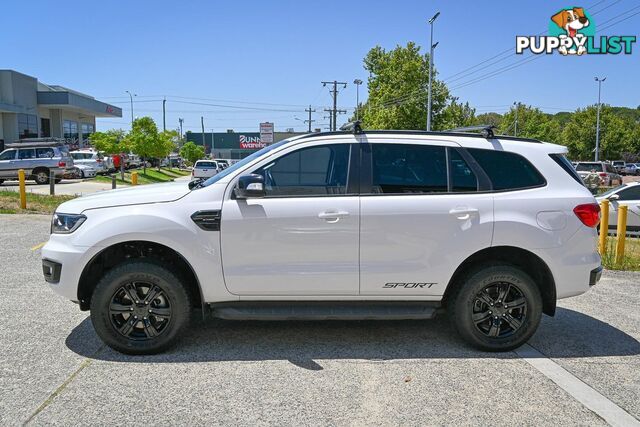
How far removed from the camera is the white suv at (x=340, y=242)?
4.13 m

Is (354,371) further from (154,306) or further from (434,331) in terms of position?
(154,306)

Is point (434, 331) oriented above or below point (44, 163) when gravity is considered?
below

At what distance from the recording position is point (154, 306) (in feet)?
13.8

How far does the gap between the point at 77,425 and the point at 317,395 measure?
1.57 meters

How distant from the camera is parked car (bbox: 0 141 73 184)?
921 inches

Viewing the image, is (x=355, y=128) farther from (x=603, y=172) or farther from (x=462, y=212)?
(x=603, y=172)

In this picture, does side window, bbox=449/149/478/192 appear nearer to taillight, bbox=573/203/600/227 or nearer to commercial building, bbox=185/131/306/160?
taillight, bbox=573/203/600/227

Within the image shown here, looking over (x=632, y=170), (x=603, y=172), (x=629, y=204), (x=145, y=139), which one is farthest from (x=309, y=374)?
(x=632, y=170)

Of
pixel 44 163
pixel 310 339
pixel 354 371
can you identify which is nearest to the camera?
pixel 354 371

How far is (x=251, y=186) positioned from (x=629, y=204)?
1120 centimetres

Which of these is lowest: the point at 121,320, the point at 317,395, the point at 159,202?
the point at 317,395

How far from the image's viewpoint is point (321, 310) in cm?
427

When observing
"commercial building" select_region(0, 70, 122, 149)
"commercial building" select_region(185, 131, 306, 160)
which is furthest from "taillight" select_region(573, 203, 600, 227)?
"commercial building" select_region(185, 131, 306, 160)

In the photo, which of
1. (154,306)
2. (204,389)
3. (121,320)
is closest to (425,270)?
(204,389)
